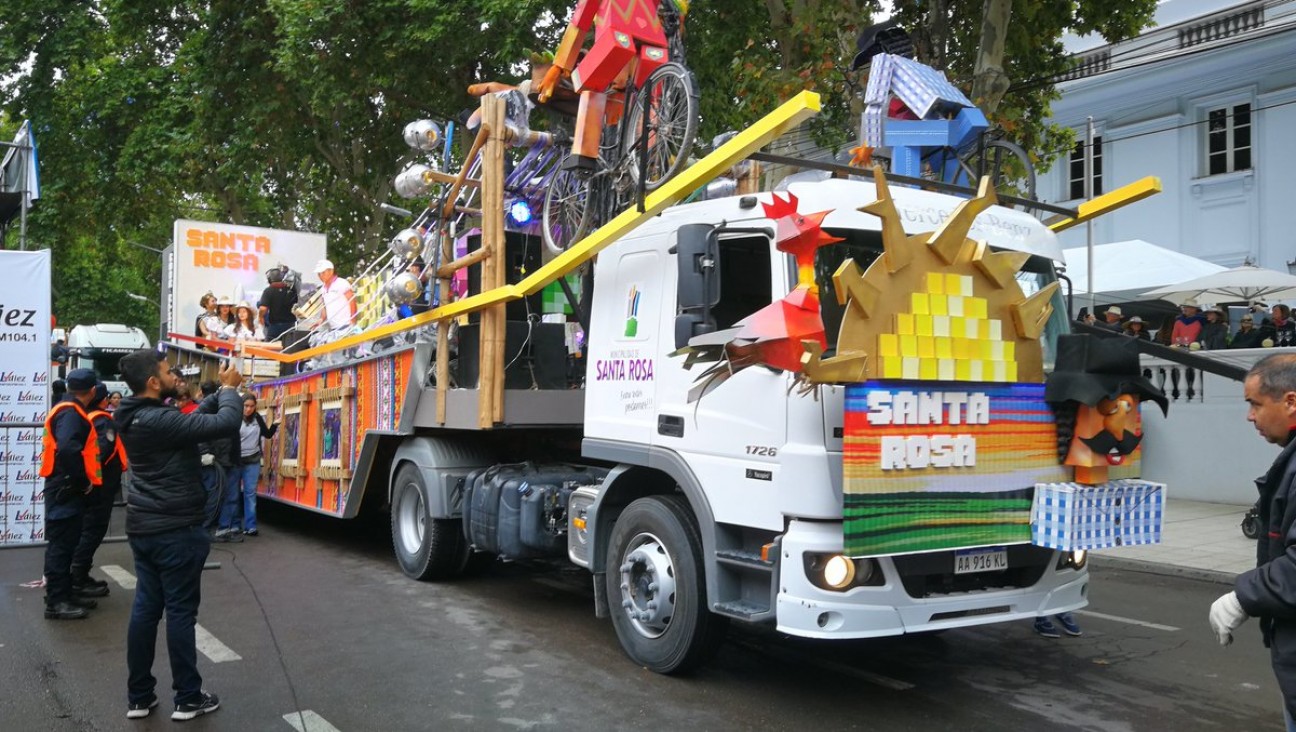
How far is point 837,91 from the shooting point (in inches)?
558

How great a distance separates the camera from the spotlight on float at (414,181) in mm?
7926

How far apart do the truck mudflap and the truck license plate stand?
0.13m

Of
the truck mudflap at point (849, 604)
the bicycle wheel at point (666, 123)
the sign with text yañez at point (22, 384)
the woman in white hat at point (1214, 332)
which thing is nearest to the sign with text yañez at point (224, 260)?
the sign with text yañez at point (22, 384)

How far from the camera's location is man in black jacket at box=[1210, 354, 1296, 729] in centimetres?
301

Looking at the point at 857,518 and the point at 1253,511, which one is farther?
the point at 1253,511

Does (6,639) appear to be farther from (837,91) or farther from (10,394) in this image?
(837,91)

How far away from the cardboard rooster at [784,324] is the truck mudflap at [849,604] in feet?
2.63

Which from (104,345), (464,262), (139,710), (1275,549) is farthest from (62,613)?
(104,345)

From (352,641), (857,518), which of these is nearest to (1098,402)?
(857,518)

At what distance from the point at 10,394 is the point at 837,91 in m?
10.2

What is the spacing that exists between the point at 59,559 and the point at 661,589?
4.35 metres

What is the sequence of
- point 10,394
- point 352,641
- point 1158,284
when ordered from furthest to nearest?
point 1158,284 → point 10,394 → point 352,641

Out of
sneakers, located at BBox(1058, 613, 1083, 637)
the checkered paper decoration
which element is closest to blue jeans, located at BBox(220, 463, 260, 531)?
sneakers, located at BBox(1058, 613, 1083, 637)

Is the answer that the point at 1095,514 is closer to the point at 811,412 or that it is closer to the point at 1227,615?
the point at 811,412
